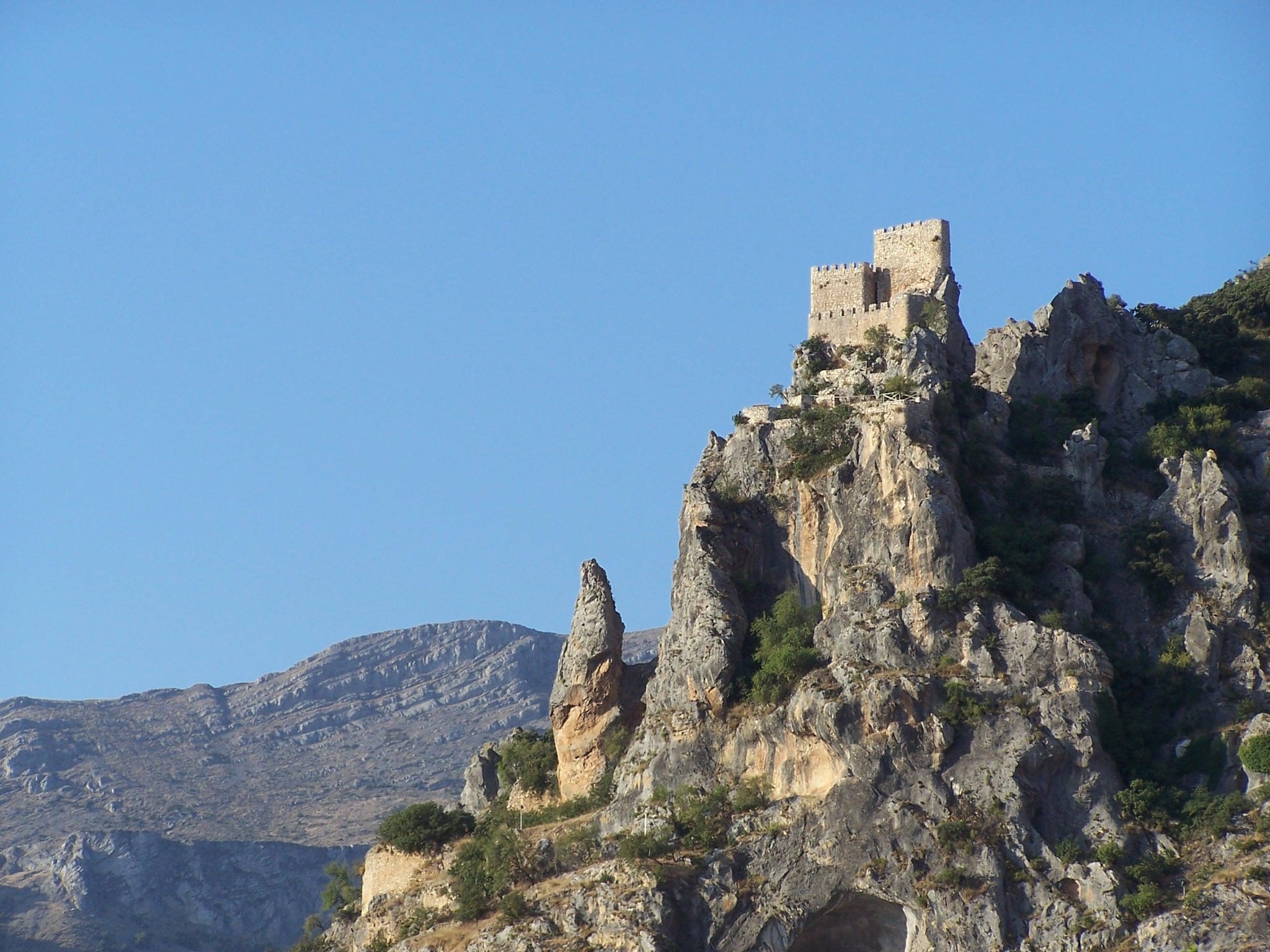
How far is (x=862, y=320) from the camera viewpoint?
281 feet

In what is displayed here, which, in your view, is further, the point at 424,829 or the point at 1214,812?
the point at 424,829

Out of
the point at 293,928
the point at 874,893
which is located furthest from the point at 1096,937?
the point at 293,928

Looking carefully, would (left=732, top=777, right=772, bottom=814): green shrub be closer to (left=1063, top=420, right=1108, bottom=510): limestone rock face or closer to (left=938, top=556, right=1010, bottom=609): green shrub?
(left=938, top=556, right=1010, bottom=609): green shrub

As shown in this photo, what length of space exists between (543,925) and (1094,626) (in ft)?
66.3

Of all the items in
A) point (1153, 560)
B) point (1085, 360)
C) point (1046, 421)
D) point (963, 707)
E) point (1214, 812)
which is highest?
point (1085, 360)

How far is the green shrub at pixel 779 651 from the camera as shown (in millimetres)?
73625

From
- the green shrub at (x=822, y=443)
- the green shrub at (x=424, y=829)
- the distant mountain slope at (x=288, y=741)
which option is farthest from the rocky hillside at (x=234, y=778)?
the green shrub at (x=822, y=443)

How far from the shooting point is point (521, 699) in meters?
181

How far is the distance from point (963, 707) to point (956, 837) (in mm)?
4293

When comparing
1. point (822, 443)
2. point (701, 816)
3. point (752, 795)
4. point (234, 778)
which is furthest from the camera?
point (234, 778)

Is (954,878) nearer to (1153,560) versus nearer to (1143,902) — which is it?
(1143,902)

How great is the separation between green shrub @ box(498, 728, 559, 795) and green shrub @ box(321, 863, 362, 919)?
708 cm

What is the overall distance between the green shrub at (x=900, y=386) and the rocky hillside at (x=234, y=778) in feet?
265

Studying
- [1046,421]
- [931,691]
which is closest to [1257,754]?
[931,691]
